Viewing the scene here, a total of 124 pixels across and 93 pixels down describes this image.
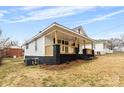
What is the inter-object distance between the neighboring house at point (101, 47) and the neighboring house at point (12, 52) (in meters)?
1.59

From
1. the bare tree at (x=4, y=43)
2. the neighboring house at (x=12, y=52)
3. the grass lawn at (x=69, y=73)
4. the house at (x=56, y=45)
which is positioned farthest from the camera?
the house at (x=56, y=45)

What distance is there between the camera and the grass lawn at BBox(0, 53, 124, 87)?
5.80m

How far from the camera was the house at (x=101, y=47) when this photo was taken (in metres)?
6.20

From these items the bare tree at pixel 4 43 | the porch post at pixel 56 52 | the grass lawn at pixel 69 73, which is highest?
the bare tree at pixel 4 43

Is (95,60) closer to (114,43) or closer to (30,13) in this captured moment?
(114,43)

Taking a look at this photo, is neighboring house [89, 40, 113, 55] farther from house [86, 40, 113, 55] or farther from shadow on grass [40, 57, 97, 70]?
shadow on grass [40, 57, 97, 70]

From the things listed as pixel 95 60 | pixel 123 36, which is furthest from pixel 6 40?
pixel 123 36

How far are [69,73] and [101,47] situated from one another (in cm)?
93

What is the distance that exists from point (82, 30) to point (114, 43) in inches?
28.4

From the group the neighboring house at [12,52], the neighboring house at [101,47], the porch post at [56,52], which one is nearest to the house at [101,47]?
the neighboring house at [101,47]

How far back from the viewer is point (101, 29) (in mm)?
6219

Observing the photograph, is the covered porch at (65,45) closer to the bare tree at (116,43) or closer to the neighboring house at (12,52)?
the bare tree at (116,43)
